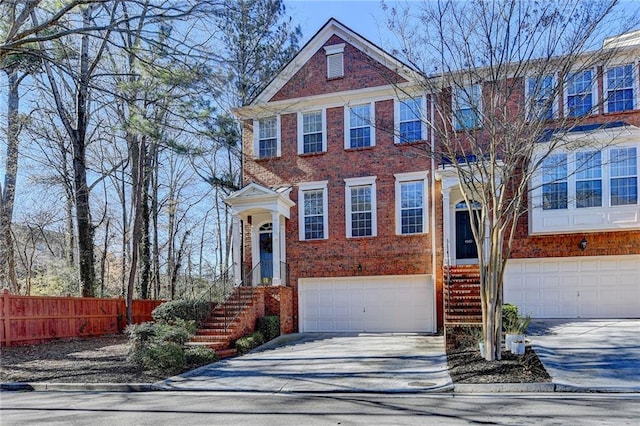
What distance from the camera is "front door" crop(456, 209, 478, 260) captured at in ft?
51.0

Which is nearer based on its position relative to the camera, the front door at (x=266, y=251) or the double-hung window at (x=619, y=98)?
the double-hung window at (x=619, y=98)

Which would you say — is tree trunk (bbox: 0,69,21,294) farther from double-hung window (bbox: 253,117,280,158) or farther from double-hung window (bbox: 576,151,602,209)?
double-hung window (bbox: 576,151,602,209)

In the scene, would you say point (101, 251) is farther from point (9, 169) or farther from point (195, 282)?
point (9, 169)

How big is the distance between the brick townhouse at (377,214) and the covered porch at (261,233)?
0.05 metres

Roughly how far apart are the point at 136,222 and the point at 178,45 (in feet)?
33.6

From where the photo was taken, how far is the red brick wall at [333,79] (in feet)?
52.8

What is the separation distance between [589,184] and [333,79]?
358 inches

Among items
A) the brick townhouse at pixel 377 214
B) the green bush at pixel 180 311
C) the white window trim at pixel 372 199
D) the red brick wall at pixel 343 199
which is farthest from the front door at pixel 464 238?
the green bush at pixel 180 311

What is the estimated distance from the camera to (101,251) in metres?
26.2

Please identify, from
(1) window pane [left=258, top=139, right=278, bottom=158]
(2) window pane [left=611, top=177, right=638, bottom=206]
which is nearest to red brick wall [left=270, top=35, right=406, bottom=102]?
(1) window pane [left=258, top=139, right=278, bottom=158]

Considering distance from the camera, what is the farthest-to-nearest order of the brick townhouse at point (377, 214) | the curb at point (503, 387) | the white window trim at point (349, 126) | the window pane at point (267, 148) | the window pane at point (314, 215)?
the window pane at point (267, 148)
the window pane at point (314, 215)
the white window trim at point (349, 126)
the brick townhouse at point (377, 214)
the curb at point (503, 387)

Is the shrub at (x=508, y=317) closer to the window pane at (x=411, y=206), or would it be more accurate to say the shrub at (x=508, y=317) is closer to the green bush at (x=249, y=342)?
the window pane at (x=411, y=206)

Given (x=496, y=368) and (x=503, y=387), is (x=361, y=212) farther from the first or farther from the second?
(x=503, y=387)

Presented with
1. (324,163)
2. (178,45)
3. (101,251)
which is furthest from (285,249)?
(101,251)
